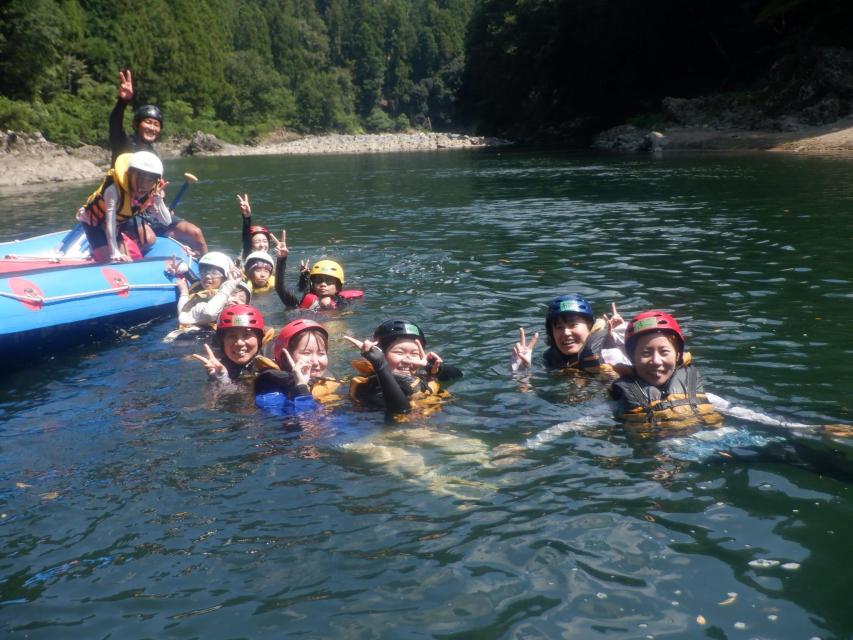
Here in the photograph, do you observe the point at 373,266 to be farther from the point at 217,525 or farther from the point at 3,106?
the point at 3,106

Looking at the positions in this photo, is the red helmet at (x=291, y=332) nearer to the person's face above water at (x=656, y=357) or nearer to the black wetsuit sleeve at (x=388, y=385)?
the black wetsuit sleeve at (x=388, y=385)

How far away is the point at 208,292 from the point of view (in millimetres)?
10656

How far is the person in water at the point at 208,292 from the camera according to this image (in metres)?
10.2

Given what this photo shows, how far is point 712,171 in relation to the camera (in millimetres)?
26781

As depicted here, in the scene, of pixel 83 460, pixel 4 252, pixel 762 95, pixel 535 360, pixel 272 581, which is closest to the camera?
pixel 272 581

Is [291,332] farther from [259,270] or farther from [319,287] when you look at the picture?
[259,270]

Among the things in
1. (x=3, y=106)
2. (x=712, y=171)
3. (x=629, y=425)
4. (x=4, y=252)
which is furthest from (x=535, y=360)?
(x=3, y=106)

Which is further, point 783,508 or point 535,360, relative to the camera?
point 535,360

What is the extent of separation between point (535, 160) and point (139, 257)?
3047 cm

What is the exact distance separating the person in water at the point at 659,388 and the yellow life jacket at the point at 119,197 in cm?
750

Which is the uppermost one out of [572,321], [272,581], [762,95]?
[762,95]

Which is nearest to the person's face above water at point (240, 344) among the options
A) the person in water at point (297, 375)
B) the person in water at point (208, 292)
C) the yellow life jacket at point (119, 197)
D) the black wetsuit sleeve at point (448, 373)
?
the person in water at point (297, 375)

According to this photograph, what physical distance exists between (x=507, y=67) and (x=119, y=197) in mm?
65560

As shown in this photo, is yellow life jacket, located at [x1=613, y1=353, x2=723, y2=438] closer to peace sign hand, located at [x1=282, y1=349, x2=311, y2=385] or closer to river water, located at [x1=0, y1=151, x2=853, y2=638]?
river water, located at [x1=0, y1=151, x2=853, y2=638]
